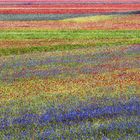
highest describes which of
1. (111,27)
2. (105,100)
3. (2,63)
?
(105,100)

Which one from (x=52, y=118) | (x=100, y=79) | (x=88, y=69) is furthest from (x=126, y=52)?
(x=52, y=118)

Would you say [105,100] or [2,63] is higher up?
[105,100]

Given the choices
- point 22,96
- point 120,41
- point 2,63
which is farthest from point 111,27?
point 22,96

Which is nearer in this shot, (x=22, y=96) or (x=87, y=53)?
(x=22, y=96)

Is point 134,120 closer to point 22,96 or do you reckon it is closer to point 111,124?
point 111,124

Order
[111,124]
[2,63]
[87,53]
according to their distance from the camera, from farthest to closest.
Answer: [87,53] → [2,63] → [111,124]

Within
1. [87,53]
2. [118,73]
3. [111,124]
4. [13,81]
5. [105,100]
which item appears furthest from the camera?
[87,53]
